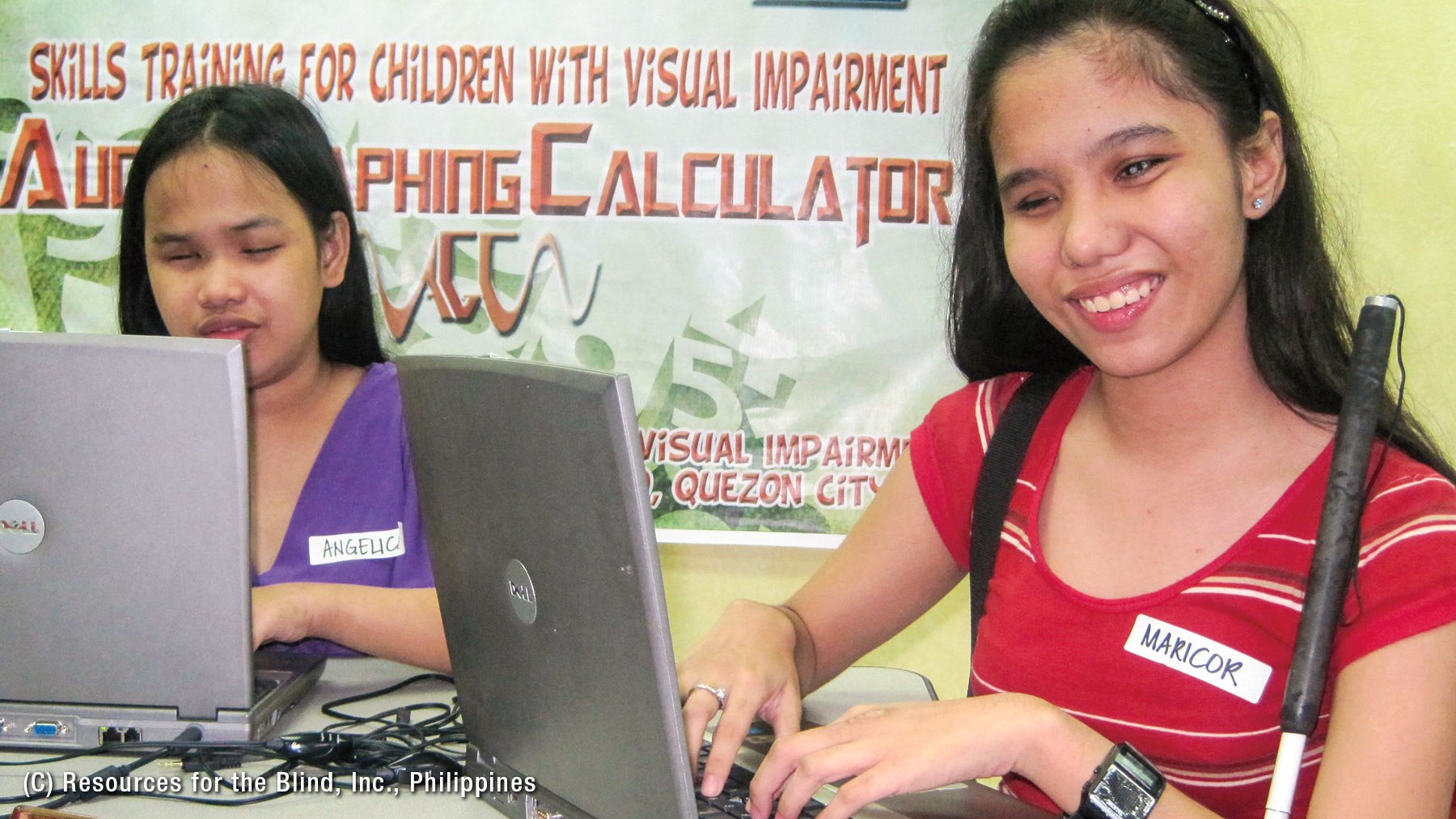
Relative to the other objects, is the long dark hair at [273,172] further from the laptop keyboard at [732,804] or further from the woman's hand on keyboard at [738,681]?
the laptop keyboard at [732,804]

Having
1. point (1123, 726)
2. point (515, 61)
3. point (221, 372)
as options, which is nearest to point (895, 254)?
point (515, 61)

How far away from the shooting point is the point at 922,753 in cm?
87

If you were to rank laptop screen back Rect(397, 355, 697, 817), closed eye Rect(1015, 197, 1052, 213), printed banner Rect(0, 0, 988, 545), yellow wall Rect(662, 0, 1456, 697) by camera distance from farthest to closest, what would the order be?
1. printed banner Rect(0, 0, 988, 545)
2. yellow wall Rect(662, 0, 1456, 697)
3. closed eye Rect(1015, 197, 1052, 213)
4. laptop screen back Rect(397, 355, 697, 817)

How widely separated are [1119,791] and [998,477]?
46cm

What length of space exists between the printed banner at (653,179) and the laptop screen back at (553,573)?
1.28 meters

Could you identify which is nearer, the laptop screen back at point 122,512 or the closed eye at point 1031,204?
the laptop screen back at point 122,512

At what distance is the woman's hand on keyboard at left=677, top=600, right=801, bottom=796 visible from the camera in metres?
0.93

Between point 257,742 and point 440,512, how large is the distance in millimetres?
318

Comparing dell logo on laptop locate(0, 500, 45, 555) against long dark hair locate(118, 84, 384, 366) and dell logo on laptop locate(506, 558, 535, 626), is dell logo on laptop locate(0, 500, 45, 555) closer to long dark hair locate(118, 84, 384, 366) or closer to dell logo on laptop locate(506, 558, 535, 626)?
dell logo on laptop locate(506, 558, 535, 626)

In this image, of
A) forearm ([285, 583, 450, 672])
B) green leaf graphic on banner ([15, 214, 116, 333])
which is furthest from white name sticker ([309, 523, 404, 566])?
green leaf graphic on banner ([15, 214, 116, 333])

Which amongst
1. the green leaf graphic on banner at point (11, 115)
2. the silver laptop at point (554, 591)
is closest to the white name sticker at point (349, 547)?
the silver laptop at point (554, 591)

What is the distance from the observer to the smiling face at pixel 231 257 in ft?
5.33

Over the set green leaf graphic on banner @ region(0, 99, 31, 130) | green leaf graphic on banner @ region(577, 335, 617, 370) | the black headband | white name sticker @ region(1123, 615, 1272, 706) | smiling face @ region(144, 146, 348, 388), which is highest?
green leaf graphic on banner @ region(0, 99, 31, 130)

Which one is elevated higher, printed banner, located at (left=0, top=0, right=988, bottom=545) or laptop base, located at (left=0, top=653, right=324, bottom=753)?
printed banner, located at (left=0, top=0, right=988, bottom=545)
